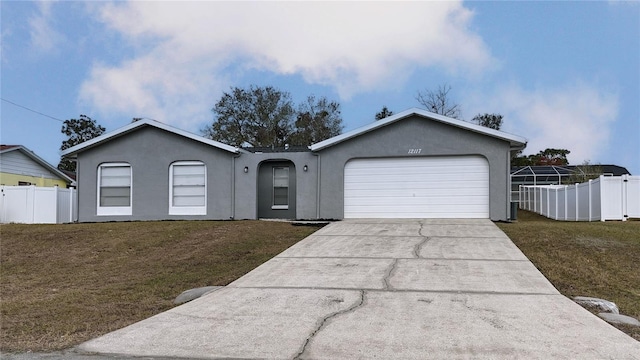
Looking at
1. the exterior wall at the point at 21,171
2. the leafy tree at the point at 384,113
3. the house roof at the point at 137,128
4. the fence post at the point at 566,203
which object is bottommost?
the fence post at the point at 566,203

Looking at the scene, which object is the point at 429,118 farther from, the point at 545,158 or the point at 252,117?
the point at 545,158

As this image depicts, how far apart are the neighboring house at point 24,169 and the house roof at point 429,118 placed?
64.1ft

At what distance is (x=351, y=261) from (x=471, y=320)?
385 cm

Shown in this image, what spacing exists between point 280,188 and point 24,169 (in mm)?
19198

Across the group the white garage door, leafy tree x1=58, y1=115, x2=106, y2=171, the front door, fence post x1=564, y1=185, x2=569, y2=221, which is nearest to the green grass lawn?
the white garage door

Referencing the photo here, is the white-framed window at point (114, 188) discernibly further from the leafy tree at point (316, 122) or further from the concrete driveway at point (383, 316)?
the leafy tree at point (316, 122)

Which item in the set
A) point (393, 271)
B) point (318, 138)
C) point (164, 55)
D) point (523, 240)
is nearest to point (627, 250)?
point (523, 240)

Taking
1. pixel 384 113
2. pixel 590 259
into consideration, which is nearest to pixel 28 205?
pixel 590 259

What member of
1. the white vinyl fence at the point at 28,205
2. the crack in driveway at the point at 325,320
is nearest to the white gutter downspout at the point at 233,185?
the white vinyl fence at the point at 28,205

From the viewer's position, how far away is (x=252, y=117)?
132 feet

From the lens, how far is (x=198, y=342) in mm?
5266

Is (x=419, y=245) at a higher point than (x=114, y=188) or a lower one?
lower

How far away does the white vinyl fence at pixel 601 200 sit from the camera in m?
16.5

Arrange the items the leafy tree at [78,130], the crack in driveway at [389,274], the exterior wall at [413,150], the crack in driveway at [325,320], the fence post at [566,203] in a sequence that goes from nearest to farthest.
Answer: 1. the crack in driveway at [325,320]
2. the crack in driveway at [389,274]
3. the exterior wall at [413,150]
4. the fence post at [566,203]
5. the leafy tree at [78,130]
